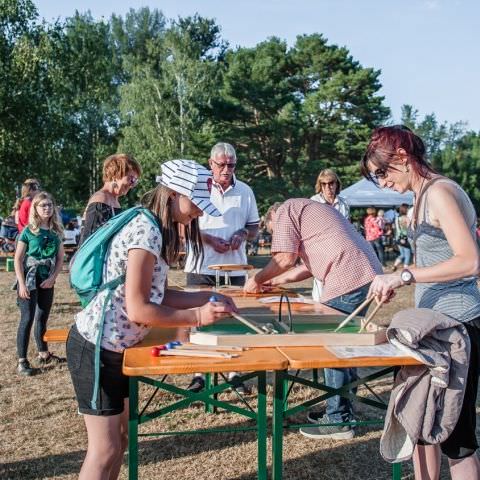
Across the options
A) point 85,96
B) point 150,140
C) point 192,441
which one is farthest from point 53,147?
point 192,441

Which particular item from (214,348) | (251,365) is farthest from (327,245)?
(251,365)

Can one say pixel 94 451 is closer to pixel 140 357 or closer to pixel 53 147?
pixel 140 357

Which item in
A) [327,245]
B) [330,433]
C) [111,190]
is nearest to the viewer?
[327,245]

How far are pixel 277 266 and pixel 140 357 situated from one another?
1.20 meters

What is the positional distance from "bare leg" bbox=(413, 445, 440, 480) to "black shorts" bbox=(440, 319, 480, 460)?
0.17 m

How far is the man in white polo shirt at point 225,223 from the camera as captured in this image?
4.10 meters

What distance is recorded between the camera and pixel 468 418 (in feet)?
6.68

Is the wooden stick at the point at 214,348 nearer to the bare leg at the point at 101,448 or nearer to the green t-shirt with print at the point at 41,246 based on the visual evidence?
the bare leg at the point at 101,448

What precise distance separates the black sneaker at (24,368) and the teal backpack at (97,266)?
122 inches

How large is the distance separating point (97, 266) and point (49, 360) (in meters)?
3.44

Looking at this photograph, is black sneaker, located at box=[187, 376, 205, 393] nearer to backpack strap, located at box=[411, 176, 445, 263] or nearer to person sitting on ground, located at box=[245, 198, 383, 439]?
person sitting on ground, located at box=[245, 198, 383, 439]

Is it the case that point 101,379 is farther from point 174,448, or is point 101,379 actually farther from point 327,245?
point 174,448

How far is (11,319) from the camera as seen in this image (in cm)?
720

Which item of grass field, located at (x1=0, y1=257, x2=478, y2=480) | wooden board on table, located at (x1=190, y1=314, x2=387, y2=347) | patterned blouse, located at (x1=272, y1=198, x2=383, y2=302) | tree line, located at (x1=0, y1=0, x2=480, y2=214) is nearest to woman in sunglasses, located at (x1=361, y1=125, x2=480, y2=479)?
Result: wooden board on table, located at (x1=190, y1=314, x2=387, y2=347)
